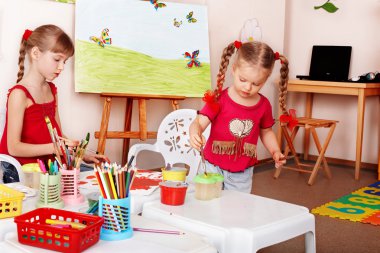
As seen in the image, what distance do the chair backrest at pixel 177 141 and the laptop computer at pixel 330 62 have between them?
2024mm

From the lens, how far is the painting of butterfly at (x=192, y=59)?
3541 mm

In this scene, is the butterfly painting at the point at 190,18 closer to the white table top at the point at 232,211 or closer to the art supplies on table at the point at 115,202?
the white table top at the point at 232,211

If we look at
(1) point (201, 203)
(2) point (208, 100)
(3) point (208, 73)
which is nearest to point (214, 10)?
(3) point (208, 73)

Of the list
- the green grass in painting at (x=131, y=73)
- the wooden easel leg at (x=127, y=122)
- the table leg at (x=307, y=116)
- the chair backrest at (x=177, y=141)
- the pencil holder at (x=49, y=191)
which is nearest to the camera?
the pencil holder at (x=49, y=191)

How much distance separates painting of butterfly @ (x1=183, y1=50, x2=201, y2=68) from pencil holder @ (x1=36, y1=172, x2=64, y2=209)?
2.29 meters

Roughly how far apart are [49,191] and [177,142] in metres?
1.37

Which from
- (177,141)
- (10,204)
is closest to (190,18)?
(177,141)

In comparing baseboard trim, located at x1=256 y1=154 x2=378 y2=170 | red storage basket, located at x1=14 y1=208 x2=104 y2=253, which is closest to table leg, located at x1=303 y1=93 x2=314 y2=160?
baseboard trim, located at x1=256 y1=154 x2=378 y2=170

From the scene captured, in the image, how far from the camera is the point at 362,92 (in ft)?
13.1

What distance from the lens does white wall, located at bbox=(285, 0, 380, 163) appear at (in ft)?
14.8

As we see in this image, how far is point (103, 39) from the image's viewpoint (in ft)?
10.3

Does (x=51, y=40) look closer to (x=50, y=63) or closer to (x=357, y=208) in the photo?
(x=50, y=63)

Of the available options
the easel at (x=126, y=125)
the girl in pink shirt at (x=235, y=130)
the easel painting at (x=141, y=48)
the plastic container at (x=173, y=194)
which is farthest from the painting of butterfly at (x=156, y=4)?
the plastic container at (x=173, y=194)

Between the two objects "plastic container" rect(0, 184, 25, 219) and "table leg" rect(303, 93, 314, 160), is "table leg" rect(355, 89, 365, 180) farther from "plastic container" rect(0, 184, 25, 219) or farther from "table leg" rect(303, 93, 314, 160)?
"plastic container" rect(0, 184, 25, 219)
